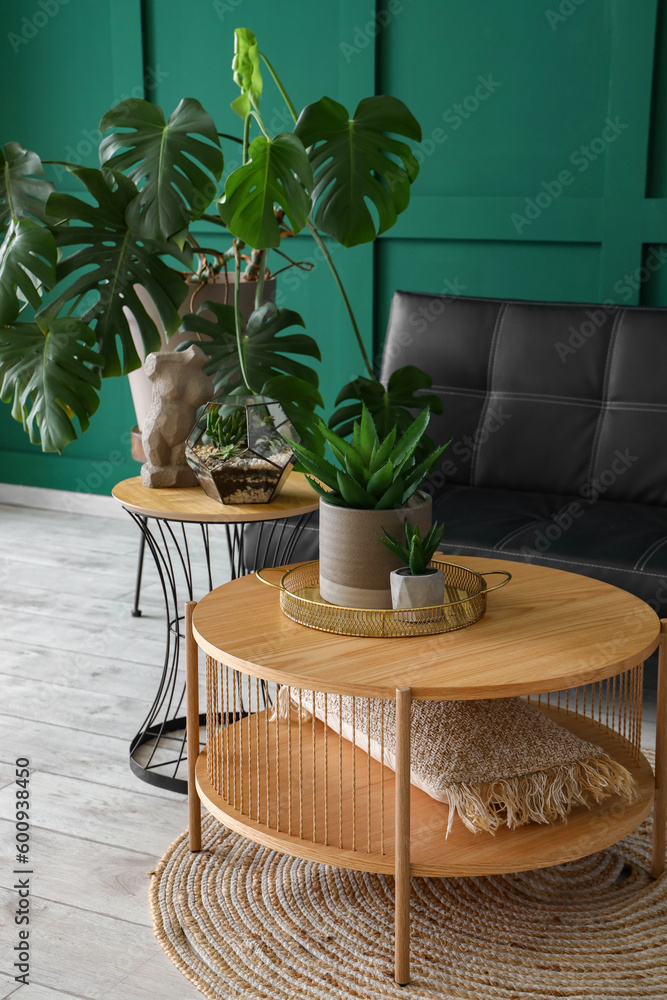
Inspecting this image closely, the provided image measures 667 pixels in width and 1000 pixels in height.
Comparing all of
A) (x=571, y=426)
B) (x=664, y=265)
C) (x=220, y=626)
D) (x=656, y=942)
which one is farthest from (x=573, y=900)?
(x=664, y=265)

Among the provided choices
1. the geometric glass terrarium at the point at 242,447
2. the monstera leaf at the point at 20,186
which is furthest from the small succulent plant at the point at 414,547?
the monstera leaf at the point at 20,186

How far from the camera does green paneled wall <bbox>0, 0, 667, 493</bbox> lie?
291 cm

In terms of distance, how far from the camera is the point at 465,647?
4.68 ft

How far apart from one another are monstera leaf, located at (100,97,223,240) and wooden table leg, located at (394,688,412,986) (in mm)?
1114

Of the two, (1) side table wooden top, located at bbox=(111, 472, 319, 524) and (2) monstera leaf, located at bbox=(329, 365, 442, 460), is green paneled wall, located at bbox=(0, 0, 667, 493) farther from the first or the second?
(1) side table wooden top, located at bbox=(111, 472, 319, 524)

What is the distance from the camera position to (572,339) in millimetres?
2672

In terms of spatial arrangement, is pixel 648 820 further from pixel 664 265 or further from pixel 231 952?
pixel 664 265

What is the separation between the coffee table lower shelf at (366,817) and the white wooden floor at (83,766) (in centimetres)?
23

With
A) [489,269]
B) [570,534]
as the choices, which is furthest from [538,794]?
[489,269]

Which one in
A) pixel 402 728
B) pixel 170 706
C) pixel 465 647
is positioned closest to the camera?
pixel 402 728

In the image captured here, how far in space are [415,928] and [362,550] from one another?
1.81ft

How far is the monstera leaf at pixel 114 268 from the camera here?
204 cm

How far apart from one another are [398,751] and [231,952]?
411 mm

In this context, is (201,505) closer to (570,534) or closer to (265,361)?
(265,361)
